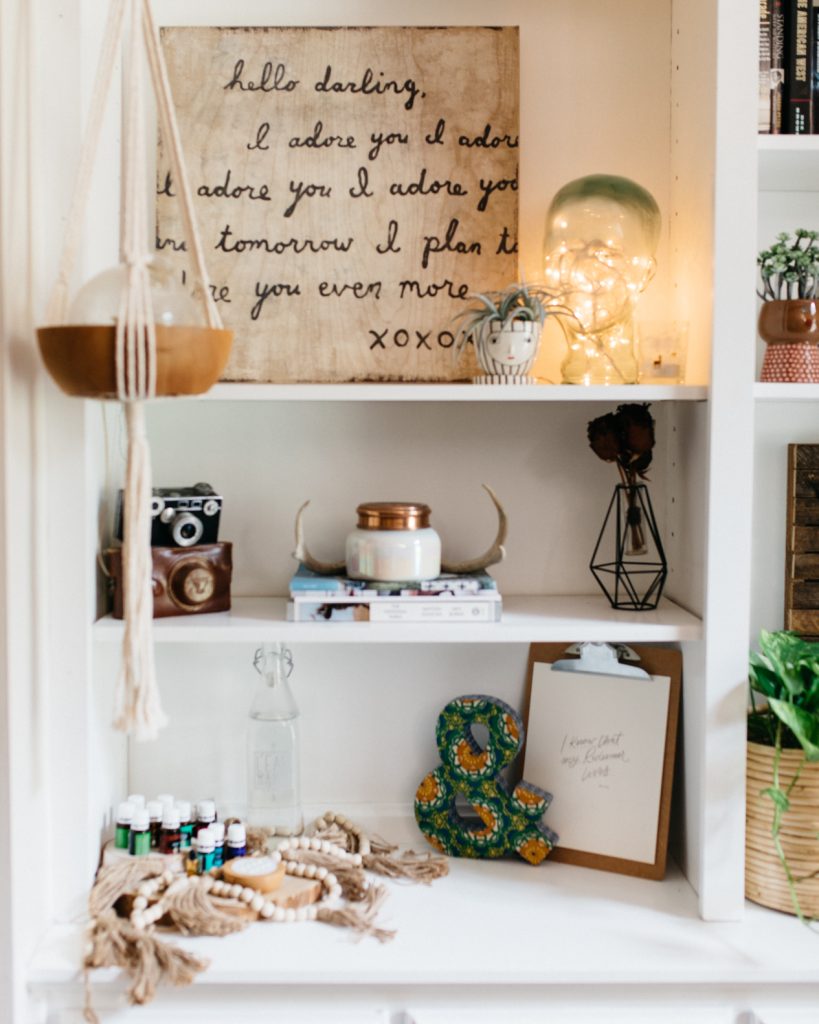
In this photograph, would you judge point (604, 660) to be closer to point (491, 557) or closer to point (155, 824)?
point (491, 557)

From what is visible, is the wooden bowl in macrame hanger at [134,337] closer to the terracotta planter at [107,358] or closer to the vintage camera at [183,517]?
the terracotta planter at [107,358]

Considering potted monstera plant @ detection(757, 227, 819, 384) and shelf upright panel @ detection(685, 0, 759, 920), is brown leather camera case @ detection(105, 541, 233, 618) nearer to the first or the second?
shelf upright panel @ detection(685, 0, 759, 920)

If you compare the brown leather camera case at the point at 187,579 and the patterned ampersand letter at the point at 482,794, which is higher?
the brown leather camera case at the point at 187,579

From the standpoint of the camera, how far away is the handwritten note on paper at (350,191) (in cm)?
143

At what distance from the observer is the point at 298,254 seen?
144 cm

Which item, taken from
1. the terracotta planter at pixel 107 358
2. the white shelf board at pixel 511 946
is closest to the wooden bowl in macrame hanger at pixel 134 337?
the terracotta planter at pixel 107 358

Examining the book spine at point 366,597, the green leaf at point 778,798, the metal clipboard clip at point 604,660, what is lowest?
the green leaf at point 778,798

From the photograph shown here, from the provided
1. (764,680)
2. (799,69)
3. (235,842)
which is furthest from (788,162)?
(235,842)

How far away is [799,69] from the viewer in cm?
130

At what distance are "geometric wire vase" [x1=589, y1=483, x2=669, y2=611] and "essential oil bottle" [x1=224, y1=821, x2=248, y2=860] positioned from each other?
594 mm

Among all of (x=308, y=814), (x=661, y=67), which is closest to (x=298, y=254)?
(x=661, y=67)

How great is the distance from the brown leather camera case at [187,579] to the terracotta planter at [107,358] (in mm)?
318

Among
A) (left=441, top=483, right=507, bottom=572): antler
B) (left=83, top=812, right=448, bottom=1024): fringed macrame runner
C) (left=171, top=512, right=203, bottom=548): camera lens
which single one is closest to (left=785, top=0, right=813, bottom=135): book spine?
(left=441, top=483, right=507, bottom=572): antler

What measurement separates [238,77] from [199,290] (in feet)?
→ 1.55
